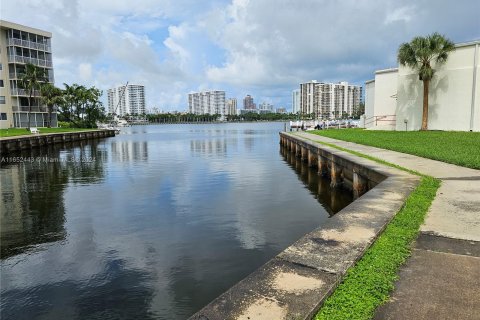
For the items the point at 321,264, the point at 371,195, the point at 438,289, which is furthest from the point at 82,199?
the point at 438,289

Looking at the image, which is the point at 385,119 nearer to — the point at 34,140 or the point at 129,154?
the point at 129,154

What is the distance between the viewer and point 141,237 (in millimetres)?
11000

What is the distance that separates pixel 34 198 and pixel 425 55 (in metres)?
33.4

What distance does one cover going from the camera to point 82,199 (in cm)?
1655

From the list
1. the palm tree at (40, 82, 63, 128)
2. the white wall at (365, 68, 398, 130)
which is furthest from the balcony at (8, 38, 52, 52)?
the white wall at (365, 68, 398, 130)

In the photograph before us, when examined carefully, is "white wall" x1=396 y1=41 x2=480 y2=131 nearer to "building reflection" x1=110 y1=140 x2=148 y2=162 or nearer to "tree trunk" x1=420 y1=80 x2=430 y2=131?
"tree trunk" x1=420 y1=80 x2=430 y2=131

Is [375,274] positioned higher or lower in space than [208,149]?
higher

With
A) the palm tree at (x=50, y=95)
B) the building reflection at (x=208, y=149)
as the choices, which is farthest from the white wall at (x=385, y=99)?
the palm tree at (x=50, y=95)

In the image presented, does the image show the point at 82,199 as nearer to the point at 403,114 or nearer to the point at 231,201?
the point at 231,201

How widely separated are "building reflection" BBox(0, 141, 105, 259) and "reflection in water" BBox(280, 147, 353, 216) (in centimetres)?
1057

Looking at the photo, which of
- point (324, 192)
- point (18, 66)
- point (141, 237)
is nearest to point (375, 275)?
point (141, 237)

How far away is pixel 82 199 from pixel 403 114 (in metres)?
32.4

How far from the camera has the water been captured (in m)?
7.39

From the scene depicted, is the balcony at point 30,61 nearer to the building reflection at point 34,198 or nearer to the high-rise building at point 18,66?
the high-rise building at point 18,66
